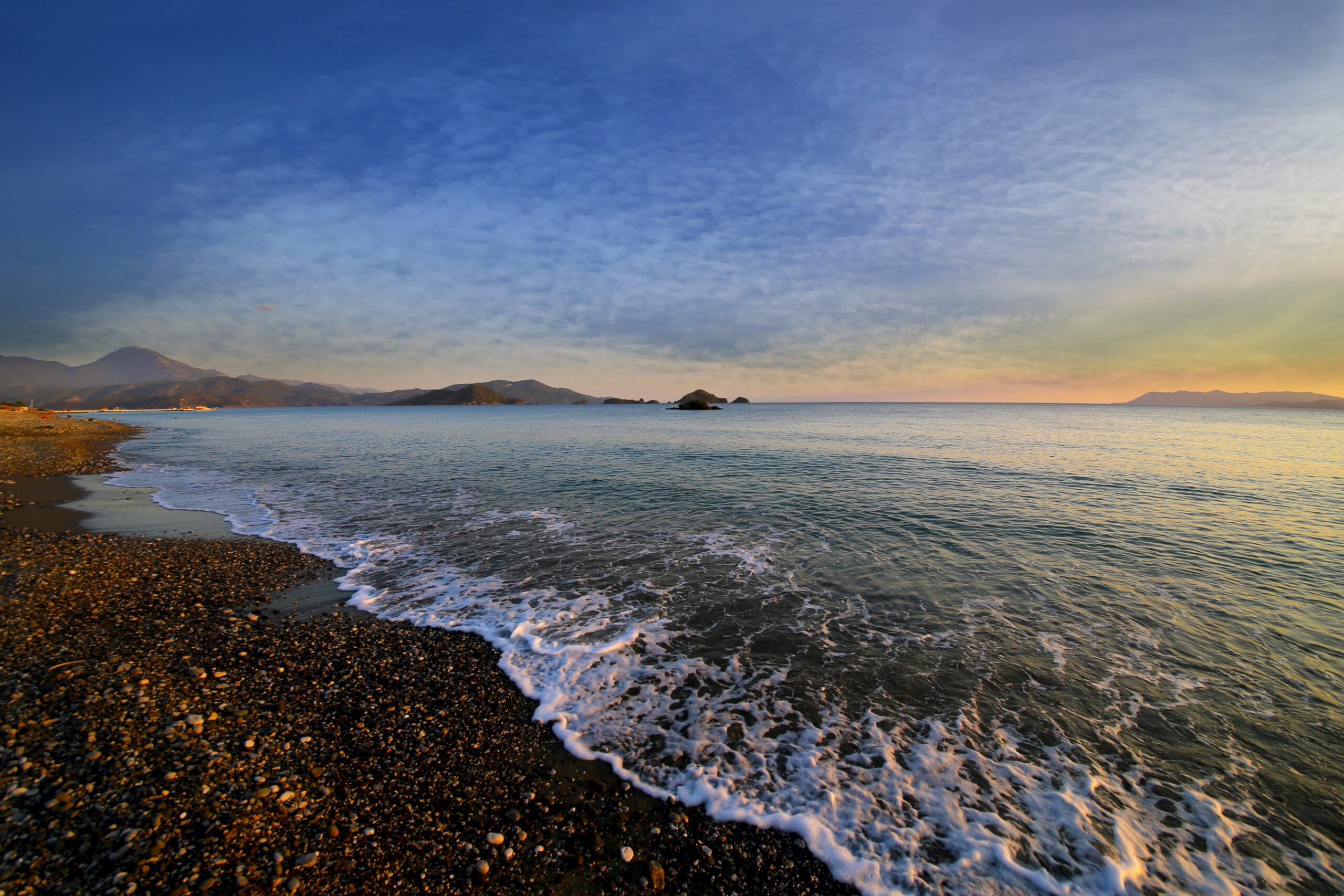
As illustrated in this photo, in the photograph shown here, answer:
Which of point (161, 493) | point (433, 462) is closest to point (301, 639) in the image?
point (161, 493)

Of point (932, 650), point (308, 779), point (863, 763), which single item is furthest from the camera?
point (932, 650)

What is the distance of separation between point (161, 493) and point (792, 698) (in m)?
32.9

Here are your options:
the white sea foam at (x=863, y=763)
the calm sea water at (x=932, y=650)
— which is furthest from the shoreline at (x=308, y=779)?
the calm sea water at (x=932, y=650)

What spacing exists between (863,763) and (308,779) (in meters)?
7.24

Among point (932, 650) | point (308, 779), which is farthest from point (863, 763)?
point (308, 779)

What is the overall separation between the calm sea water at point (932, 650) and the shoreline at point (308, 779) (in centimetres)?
77

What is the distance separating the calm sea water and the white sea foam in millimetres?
38

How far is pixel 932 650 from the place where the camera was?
950 centimetres

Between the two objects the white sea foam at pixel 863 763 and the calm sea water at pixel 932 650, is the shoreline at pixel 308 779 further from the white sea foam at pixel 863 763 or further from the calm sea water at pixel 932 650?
the calm sea water at pixel 932 650

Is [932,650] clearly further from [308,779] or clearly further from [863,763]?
[308,779]

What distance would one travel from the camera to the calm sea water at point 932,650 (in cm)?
564

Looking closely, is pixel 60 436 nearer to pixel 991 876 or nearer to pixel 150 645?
pixel 150 645

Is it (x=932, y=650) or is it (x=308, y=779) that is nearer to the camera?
(x=308, y=779)

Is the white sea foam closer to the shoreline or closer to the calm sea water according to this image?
the calm sea water
